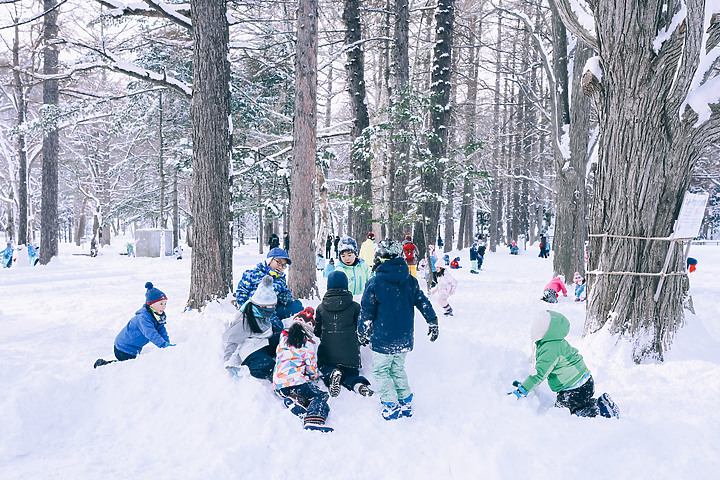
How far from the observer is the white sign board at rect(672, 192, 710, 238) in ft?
16.3

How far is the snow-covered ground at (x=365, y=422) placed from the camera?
122 inches

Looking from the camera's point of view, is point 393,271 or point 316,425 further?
point 393,271

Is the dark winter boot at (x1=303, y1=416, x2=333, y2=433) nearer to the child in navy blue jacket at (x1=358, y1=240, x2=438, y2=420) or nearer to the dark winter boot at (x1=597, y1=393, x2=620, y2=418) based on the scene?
the child in navy blue jacket at (x1=358, y1=240, x2=438, y2=420)

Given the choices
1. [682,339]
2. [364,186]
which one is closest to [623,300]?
[682,339]

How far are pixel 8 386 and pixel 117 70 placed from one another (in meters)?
5.95

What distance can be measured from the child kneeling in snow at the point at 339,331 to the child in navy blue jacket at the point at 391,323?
0.95 feet

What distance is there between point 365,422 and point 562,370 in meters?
1.75

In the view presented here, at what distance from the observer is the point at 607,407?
376 centimetres

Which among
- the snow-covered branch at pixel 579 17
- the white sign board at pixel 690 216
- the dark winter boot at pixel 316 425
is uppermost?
the snow-covered branch at pixel 579 17

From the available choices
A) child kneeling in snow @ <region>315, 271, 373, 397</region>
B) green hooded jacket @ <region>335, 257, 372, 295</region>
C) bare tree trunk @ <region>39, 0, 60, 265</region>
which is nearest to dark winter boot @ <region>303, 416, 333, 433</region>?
child kneeling in snow @ <region>315, 271, 373, 397</region>

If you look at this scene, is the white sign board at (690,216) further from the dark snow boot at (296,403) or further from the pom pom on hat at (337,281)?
the dark snow boot at (296,403)

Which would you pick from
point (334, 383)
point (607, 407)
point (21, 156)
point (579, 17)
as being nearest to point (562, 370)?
point (607, 407)

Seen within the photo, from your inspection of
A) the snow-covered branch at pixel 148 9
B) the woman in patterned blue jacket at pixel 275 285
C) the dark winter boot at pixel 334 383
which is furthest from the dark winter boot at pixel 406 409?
the snow-covered branch at pixel 148 9

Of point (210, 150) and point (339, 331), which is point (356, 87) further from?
point (339, 331)
